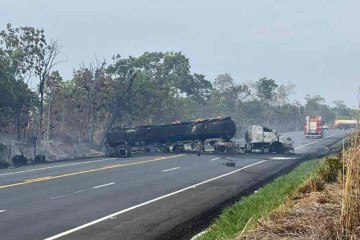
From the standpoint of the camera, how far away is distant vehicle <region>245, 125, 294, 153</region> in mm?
45000

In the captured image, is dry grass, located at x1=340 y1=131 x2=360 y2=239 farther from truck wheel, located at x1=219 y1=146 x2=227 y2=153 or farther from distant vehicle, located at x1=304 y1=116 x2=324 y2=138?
distant vehicle, located at x1=304 y1=116 x2=324 y2=138

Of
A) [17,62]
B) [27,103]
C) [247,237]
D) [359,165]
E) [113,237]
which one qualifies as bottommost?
[113,237]

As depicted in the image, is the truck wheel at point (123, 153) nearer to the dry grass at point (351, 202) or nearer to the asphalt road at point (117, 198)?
the asphalt road at point (117, 198)

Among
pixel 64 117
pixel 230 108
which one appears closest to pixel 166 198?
pixel 64 117

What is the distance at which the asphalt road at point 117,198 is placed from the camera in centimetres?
1266

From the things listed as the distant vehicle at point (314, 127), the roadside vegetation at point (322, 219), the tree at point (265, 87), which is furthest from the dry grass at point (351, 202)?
the tree at point (265, 87)

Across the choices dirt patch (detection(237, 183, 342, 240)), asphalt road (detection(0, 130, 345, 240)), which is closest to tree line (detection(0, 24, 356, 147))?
asphalt road (detection(0, 130, 345, 240))

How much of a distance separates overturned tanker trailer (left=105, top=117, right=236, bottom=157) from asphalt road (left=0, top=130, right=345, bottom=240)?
43.3ft

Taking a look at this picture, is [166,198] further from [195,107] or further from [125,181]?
[195,107]

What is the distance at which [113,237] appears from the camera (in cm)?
1171

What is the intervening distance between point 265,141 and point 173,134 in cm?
764

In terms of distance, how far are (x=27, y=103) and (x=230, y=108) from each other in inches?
2626

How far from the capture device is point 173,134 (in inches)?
1788

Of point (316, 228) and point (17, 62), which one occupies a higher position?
point (17, 62)
